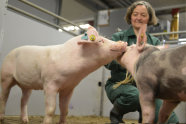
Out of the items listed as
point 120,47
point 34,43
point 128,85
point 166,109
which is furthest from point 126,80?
point 34,43

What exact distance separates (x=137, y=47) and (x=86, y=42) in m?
0.32

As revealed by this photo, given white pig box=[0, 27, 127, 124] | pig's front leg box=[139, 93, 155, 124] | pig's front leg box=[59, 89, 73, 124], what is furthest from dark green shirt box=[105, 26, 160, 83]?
pig's front leg box=[139, 93, 155, 124]

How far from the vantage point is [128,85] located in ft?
5.20

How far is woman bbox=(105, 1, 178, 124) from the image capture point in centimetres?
152

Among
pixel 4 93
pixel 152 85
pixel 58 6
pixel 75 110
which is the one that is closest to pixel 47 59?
pixel 4 93

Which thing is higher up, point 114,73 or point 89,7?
point 89,7

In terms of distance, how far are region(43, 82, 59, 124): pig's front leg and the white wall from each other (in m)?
0.88

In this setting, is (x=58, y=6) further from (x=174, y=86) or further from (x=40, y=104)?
(x=174, y=86)

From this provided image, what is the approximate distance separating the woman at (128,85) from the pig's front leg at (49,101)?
500 millimetres

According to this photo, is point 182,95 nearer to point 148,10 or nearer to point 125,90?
point 125,90

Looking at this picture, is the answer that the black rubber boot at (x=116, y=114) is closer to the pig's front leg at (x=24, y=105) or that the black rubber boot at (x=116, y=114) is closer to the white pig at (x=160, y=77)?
the white pig at (x=160, y=77)

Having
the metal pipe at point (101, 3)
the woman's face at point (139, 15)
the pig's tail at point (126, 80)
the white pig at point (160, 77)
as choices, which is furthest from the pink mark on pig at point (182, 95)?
the metal pipe at point (101, 3)

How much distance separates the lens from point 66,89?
58.0 inches

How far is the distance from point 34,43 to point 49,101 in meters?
1.16
